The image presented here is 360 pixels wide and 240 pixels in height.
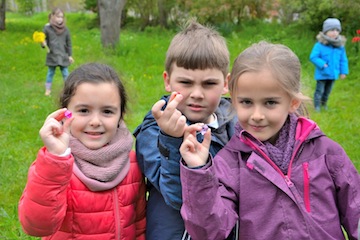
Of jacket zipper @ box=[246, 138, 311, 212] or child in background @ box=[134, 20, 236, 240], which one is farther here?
child in background @ box=[134, 20, 236, 240]

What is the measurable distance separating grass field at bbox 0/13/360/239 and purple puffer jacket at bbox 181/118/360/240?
0.43 m

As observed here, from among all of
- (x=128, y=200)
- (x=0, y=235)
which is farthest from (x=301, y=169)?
(x=0, y=235)

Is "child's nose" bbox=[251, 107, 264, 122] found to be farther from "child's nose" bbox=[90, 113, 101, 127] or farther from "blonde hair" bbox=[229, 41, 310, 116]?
"child's nose" bbox=[90, 113, 101, 127]

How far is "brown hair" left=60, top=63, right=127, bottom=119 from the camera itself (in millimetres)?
2170

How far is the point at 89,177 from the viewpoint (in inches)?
80.8

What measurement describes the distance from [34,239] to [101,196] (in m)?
1.55

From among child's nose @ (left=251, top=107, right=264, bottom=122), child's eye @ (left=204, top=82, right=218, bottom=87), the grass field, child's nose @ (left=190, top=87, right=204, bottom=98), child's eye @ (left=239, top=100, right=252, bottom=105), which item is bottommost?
the grass field

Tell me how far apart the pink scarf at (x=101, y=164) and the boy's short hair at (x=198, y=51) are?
1.38 ft

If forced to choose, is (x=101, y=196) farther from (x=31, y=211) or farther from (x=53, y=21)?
(x=53, y=21)

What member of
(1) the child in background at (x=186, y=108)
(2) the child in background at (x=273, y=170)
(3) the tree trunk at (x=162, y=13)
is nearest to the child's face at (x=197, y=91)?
(1) the child in background at (x=186, y=108)

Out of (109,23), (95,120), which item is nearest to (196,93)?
(95,120)

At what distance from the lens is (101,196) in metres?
2.07

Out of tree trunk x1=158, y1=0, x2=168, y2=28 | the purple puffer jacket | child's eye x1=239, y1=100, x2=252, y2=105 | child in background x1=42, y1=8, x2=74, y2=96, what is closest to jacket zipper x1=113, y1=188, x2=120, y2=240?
the purple puffer jacket

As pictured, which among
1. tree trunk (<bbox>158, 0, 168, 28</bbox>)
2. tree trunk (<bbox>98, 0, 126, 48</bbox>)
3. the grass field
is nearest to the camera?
the grass field
